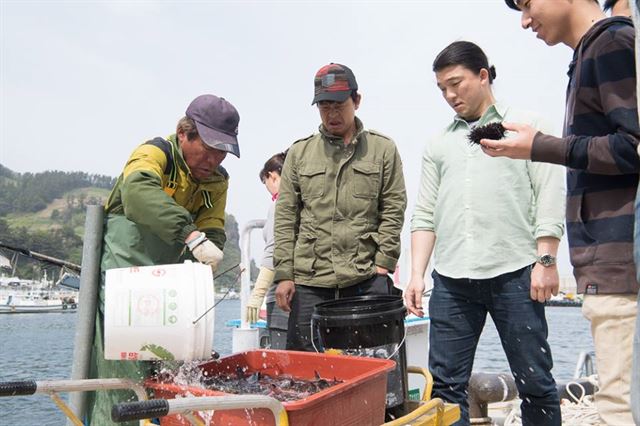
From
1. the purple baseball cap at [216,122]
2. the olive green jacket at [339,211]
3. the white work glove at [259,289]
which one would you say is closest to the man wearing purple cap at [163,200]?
the purple baseball cap at [216,122]

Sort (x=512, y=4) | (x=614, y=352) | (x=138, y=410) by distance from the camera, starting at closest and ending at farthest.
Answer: (x=138, y=410), (x=614, y=352), (x=512, y=4)

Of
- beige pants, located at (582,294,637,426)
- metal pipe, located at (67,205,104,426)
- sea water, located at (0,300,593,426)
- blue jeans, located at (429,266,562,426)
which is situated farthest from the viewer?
sea water, located at (0,300,593,426)

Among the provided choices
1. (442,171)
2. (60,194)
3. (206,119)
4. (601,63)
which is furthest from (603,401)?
(60,194)

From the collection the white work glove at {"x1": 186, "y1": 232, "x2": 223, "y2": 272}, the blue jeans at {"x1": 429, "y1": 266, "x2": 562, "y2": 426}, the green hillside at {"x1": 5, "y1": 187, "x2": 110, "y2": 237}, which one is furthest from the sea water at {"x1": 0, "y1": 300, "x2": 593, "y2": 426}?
the green hillside at {"x1": 5, "y1": 187, "x2": 110, "y2": 237}

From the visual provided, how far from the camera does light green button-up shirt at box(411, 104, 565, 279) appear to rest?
292 centimetres

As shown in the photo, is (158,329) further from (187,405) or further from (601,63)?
(601,63)

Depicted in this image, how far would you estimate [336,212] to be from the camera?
3.27 m

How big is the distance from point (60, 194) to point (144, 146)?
136m

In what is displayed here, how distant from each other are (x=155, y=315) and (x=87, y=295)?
0.80 meters

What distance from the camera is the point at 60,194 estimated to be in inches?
5002

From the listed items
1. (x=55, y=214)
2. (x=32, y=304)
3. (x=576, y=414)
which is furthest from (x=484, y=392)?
(x=55, y=214)

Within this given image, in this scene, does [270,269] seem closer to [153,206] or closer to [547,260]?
[153,206]

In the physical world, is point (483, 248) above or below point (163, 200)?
below

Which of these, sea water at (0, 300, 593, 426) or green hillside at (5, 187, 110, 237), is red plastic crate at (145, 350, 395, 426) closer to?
sea water at (0, 300, 593, 426)
